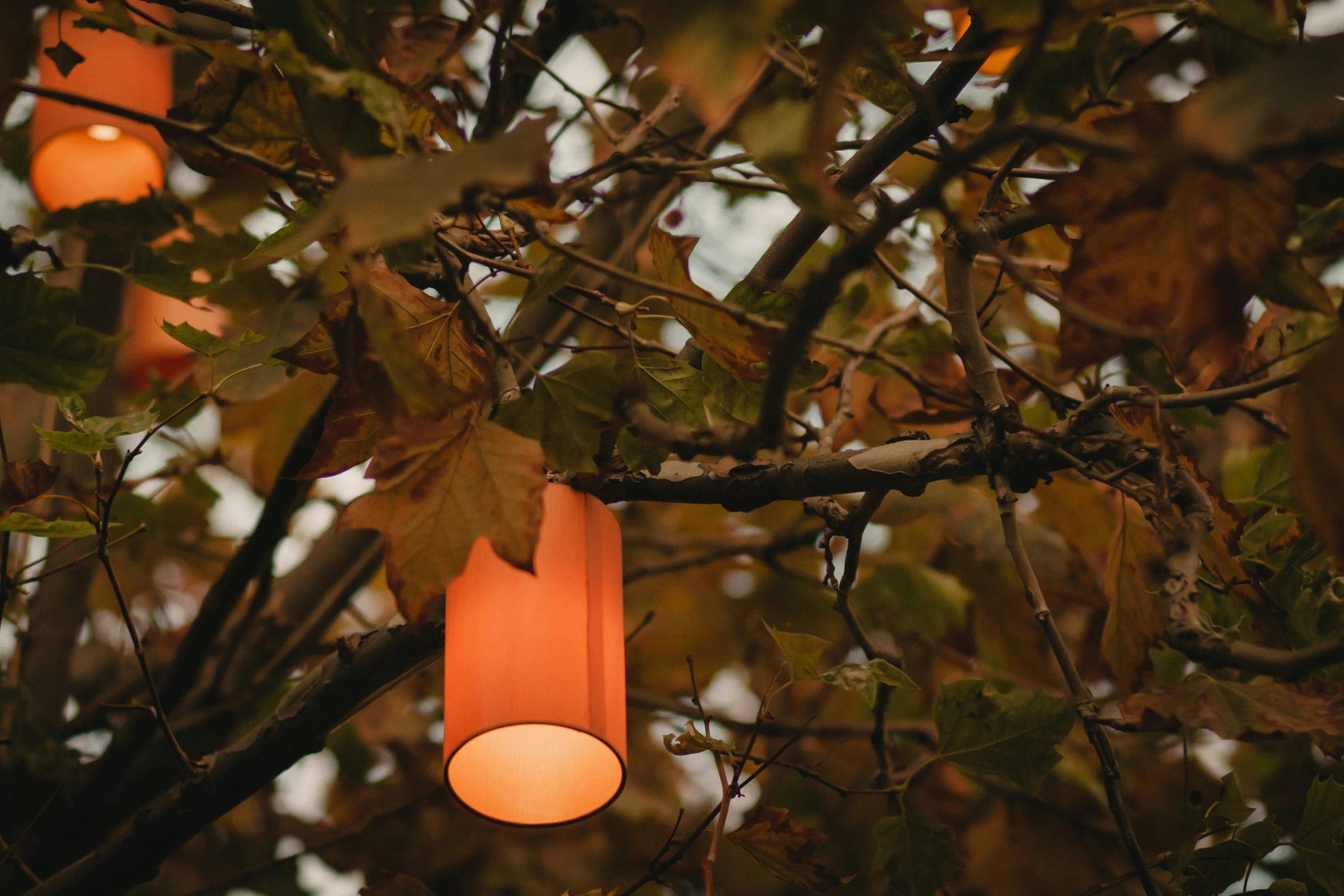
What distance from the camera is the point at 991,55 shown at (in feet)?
2.59

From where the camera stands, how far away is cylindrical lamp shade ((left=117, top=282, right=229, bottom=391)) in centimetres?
152

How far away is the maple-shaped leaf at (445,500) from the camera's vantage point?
22.9 inches

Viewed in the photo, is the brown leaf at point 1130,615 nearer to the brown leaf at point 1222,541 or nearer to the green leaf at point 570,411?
the brown leaf at point 1222,541

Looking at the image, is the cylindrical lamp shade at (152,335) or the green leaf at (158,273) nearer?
the green leaf at (158,273)

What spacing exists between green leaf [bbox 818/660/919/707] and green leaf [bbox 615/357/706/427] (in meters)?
0.22

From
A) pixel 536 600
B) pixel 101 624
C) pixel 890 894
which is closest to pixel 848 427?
pixel 890 894

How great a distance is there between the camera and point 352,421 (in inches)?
28.9

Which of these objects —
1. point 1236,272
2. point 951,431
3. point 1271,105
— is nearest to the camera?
point 1271,105

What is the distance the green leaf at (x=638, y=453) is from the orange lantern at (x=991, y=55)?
1.25 feet

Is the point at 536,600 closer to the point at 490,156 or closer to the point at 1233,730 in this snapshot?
the point at 490,156

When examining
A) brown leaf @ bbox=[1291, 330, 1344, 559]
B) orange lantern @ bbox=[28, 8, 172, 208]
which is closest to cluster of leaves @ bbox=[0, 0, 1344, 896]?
brown leaf @ bbox=[1291, 330, 1344, 559]

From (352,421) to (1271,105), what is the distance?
0.59 m

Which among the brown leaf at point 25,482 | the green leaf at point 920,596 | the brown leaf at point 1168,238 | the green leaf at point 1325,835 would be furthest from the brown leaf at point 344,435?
the green leaf at point 920,596

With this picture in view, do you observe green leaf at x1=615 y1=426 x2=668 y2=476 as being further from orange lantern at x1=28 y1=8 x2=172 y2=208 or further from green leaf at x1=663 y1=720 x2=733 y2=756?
orange lantern at x1=28 y1=8 x2=172 y2=208
